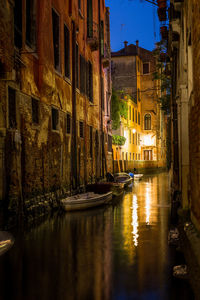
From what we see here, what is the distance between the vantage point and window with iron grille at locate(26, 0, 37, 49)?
1222 centimetres

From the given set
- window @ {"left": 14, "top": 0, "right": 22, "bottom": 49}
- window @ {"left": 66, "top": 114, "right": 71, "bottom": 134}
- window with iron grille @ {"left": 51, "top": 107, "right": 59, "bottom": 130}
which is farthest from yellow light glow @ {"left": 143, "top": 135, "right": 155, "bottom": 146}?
window @ {"left": 14, "top": 0, "right": 22, "bottom": 49}

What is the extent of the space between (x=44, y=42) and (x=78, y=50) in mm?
5922

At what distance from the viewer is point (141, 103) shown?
169 ft

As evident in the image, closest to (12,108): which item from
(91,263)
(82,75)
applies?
(91,263)

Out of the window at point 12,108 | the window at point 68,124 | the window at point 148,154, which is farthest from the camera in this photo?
the window at point 148,154

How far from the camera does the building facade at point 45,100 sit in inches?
382

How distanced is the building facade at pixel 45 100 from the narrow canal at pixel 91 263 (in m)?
1.92

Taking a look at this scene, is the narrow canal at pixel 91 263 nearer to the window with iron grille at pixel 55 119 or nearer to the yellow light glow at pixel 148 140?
the window with iron grille at pixel 55 119

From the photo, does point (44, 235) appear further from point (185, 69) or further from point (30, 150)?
point (185, 69)

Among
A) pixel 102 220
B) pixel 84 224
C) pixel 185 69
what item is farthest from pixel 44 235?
pixel 185 69

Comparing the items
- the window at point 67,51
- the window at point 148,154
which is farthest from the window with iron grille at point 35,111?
the window at point 148,154

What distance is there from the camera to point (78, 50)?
18.4 meters

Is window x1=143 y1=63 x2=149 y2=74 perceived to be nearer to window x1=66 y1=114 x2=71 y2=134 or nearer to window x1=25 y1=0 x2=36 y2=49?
window x1=66 y1=114 x2=71 y2=134

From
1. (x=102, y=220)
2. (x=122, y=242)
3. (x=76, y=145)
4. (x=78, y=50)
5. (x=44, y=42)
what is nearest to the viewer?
(x=122, y=242)
